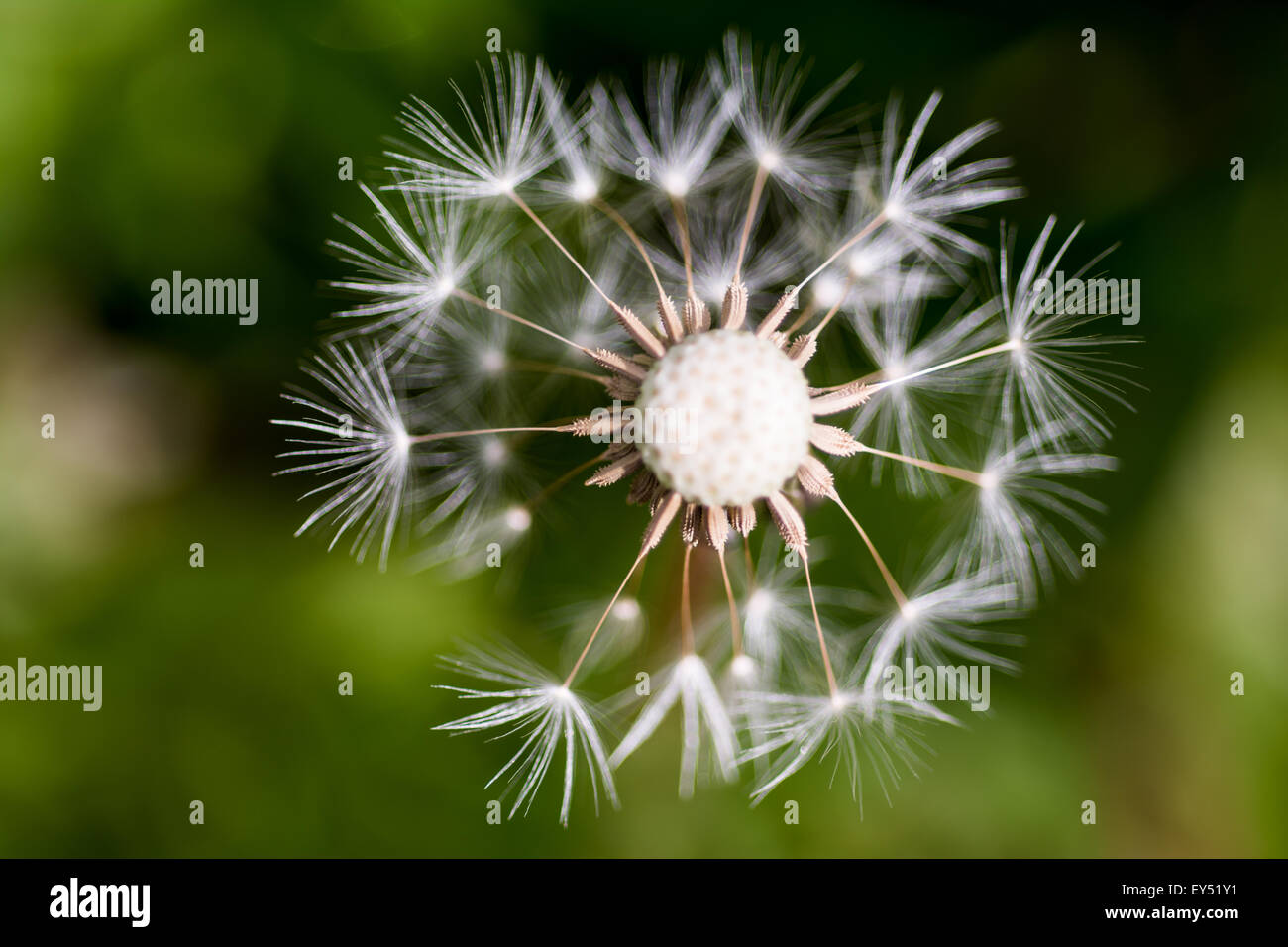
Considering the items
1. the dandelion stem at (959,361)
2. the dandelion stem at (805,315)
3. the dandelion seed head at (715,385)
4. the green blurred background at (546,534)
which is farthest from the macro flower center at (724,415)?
the green blurred background at (546,534)

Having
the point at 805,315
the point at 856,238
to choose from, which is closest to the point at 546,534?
the point at 805,315

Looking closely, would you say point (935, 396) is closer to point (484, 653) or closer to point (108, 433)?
point (484, 653)

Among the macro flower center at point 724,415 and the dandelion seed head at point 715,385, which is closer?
the macro flower center at point 724,415

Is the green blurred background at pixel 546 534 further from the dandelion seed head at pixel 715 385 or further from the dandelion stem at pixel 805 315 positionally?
the dandelion stem at pixel 805 315

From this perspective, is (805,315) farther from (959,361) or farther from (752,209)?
(959,361)

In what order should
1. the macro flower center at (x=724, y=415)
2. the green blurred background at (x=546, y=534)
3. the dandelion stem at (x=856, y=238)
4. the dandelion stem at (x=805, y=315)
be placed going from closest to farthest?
the macro flower center at (x=724, y=415) → the dandelion stem at (x=805, y=315) → the dandelion stem at (x=856, y=238) → the green blurred background at (x=546, y=534)

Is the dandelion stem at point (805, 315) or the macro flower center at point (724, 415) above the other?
the dandelion stem at point (805, 315)
